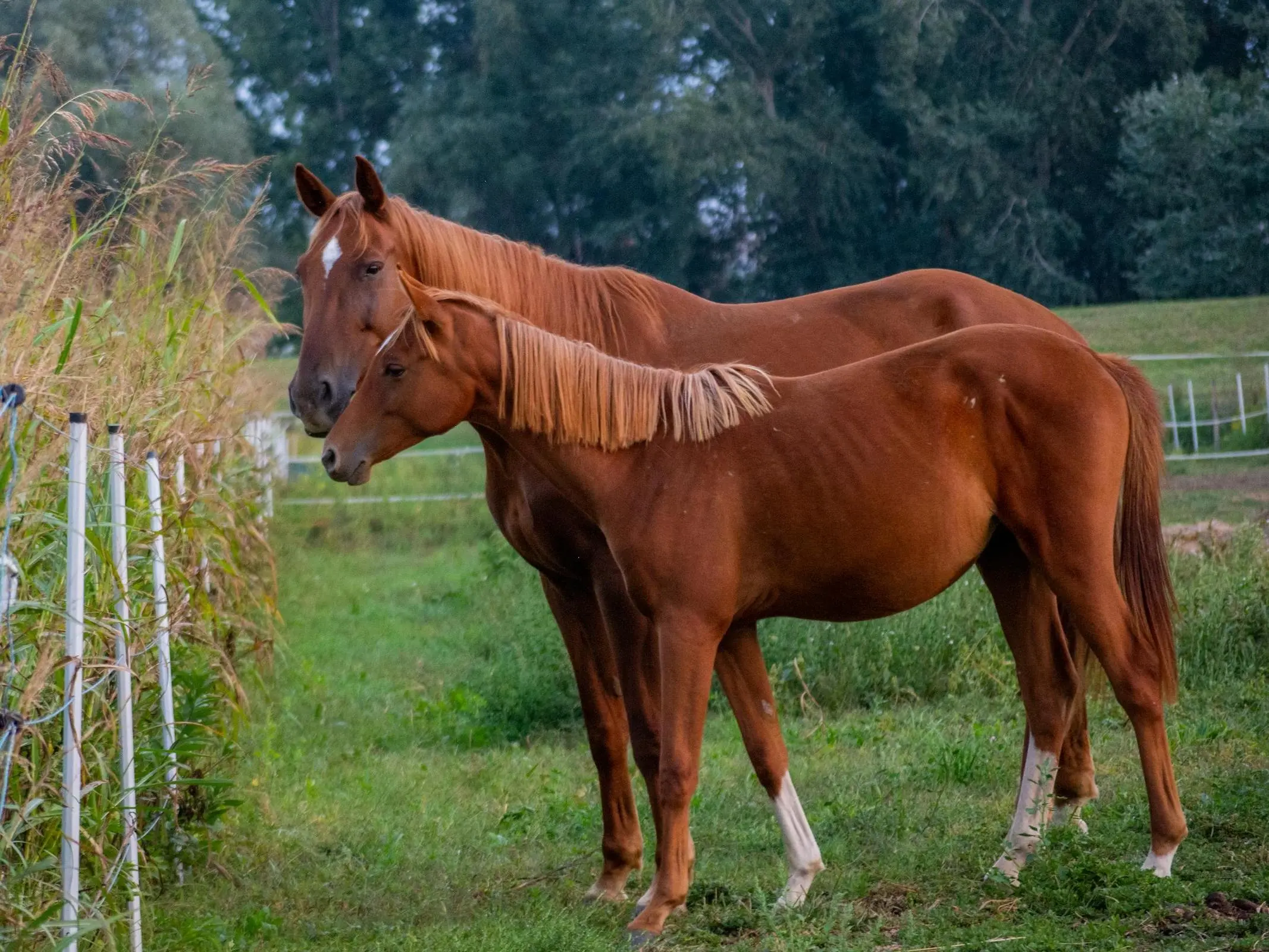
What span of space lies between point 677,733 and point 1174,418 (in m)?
8.58

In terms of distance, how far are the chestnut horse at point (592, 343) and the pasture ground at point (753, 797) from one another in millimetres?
368

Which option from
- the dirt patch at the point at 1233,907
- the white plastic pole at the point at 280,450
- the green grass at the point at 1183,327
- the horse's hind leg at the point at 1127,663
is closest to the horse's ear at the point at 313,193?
the horse's hind leg at the point at 1127,663

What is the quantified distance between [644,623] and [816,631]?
3.30 m

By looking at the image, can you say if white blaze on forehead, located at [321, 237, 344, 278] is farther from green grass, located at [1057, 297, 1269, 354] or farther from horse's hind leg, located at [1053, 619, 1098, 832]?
green grass, located at [1057, 297, 1269, 354]

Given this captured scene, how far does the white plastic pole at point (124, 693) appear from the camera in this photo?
346cm

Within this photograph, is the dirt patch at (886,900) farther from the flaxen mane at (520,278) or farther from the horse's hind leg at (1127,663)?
the flaxen mane at (520,278)

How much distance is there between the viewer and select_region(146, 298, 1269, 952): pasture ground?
3.75m

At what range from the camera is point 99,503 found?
12.4 ft

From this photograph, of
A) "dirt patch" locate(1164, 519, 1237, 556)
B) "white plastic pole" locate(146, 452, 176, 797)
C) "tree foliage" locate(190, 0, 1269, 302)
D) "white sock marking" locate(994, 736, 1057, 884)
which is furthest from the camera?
"tree foliage" locate(190, 0, 1269, 302)

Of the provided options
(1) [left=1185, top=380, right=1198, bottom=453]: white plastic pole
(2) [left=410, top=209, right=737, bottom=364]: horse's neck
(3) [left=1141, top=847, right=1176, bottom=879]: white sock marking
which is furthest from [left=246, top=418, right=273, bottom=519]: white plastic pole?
(1) [left=1185, top=380, right=1198, bottom=453]: white plastic pole

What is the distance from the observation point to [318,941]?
403 cm

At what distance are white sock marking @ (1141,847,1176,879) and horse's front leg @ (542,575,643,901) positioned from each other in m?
1.72

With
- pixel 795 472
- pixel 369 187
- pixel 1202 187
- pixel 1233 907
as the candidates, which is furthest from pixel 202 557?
pixel 1202 187

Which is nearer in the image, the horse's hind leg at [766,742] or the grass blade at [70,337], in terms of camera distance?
the grass blade at [70,337]
